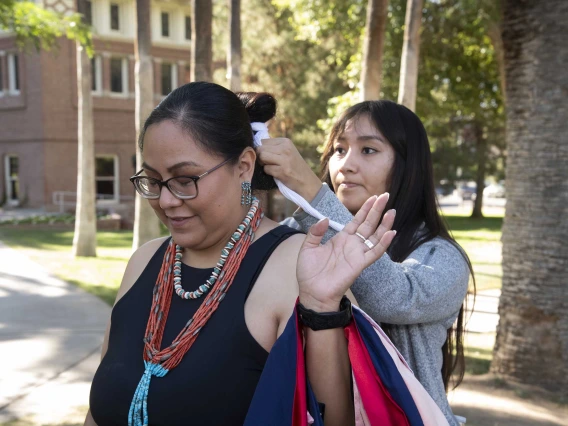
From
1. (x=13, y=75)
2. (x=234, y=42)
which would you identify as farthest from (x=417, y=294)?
(x=13, y=75)

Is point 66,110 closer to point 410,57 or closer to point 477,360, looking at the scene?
point 410,57

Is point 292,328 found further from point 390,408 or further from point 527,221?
point 527,221

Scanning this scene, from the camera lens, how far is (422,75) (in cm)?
1602

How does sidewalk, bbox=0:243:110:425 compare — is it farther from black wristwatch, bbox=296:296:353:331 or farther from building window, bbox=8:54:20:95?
building window, bbox=8:54:20:95

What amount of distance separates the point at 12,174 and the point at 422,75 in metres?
20.0

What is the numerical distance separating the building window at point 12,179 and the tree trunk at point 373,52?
2350 centimetres

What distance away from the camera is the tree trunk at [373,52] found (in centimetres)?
807

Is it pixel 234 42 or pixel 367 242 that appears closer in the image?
pixel 367 242

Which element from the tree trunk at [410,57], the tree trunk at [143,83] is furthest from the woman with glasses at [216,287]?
the tree trunk at [143,83]

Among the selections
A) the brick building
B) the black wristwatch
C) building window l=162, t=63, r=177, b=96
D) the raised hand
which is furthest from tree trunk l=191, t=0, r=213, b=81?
building window l=162, t=63, r=177, b=96

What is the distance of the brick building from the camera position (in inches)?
1073

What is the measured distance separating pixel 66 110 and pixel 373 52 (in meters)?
22.2

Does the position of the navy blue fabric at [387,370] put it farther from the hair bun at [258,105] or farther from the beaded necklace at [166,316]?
the hair bun at [258,105]

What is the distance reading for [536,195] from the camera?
5.40 metres
